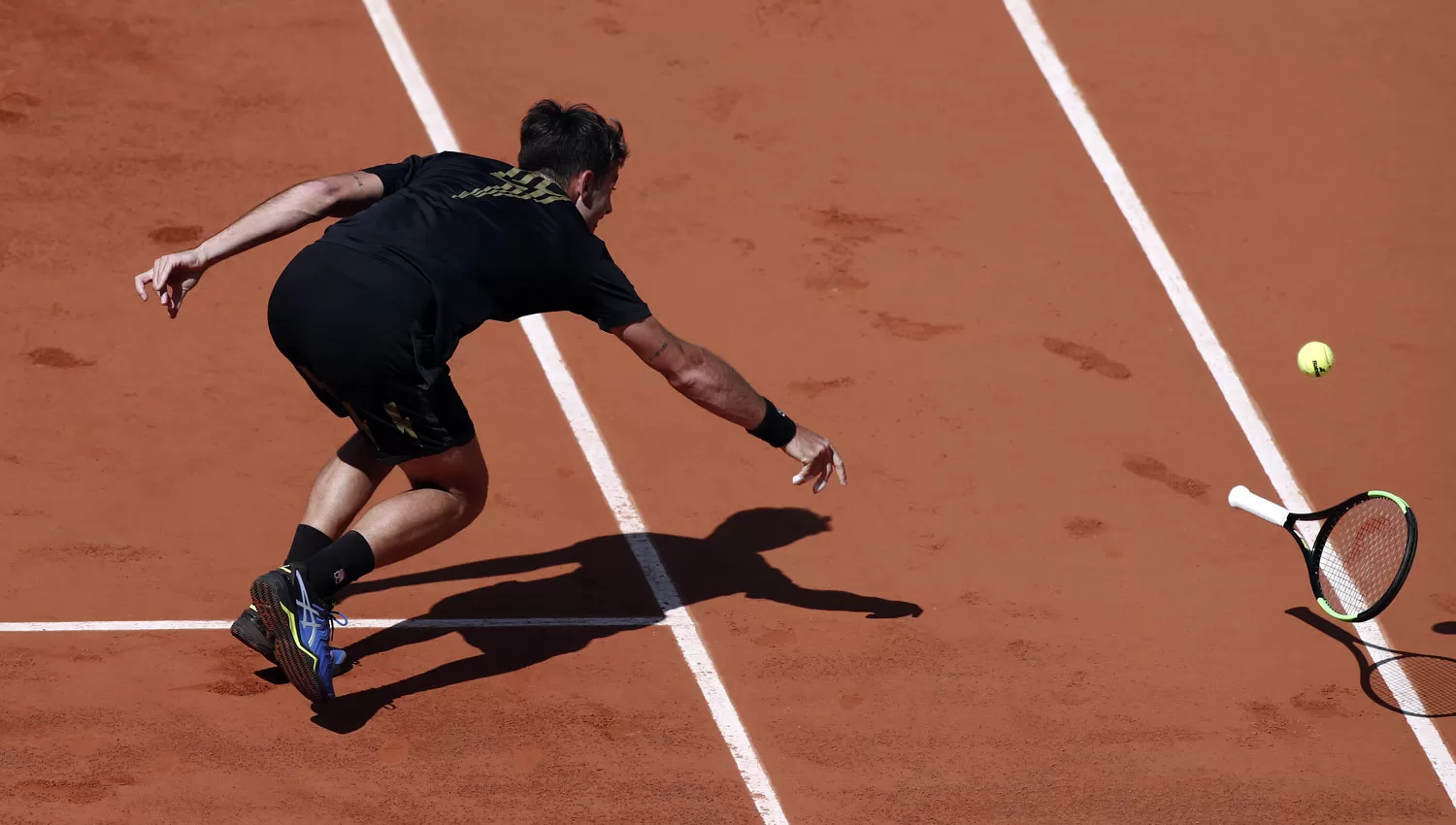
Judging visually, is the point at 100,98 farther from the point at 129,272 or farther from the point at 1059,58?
the point at 1059,58

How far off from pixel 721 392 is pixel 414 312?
1.07 metres

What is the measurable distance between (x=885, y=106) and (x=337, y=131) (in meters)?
3.09

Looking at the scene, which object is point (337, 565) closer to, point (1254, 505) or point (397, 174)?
point (397, 174)

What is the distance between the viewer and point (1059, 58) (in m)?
10.1

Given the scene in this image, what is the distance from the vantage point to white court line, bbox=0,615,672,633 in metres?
6.04

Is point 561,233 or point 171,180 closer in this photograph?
point 561,233

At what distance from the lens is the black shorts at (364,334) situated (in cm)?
527

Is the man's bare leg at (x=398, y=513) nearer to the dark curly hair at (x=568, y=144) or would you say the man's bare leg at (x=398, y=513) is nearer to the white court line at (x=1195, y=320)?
the dark curly hair at (x=568, y=144)

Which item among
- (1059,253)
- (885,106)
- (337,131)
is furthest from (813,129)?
(337,131)

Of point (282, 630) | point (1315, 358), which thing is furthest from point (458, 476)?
point (1315, 358)

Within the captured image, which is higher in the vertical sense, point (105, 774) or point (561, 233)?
point (561, 233)

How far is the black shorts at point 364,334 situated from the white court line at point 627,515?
1.47 metres

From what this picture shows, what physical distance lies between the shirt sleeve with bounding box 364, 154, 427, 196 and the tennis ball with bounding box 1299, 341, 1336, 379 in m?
4.00

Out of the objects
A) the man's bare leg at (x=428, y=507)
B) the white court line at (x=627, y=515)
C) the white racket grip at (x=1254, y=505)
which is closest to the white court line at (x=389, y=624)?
the white court line at (x=627, y=515)
